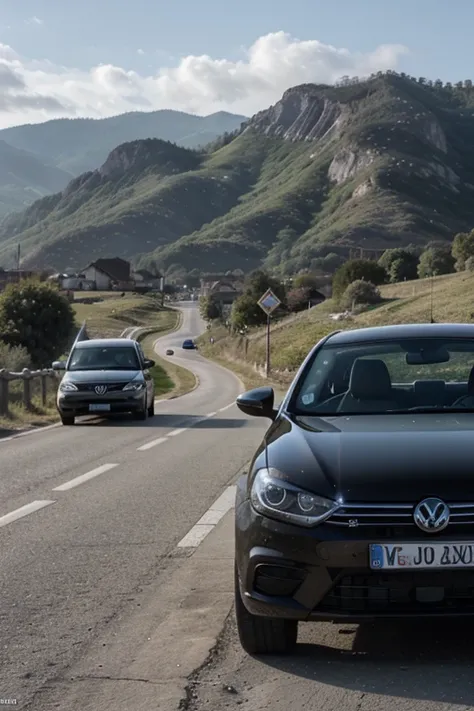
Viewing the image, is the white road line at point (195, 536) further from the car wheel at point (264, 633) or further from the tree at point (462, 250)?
the tree at point (462, 250)

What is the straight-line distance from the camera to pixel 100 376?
21.1 m

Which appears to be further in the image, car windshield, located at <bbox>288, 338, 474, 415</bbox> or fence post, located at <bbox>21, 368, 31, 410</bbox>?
fence post, located at <bbox>21, 368, 31, 410</bbox>

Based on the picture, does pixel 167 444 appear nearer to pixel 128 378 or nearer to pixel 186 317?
pixel 128 378

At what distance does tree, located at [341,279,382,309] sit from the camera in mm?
83000

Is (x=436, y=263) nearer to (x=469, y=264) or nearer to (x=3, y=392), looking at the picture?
(x=469, y=264)

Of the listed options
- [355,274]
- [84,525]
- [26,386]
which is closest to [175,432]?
[26,386]

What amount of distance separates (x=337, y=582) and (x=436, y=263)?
12140cm

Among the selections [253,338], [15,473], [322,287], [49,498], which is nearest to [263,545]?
[49,498]

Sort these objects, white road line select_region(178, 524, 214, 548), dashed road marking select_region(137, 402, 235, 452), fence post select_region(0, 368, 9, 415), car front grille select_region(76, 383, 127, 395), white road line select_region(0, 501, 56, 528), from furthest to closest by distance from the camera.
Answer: car front grille select_region(76, 383, 127, 395) → fence post select_region(0, 368, 9, 415) → dashed road marking select_region(137, 402, 235, 452) → white road line select_region(0, 501, 56, 528) → white road line select_region(178, 524, 214, 548)

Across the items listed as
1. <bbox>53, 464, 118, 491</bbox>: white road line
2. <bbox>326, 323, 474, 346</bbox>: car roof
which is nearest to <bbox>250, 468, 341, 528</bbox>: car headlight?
<bbox>326, 323, 474, 346</bbox>: car roof

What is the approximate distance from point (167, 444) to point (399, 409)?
34.0ft

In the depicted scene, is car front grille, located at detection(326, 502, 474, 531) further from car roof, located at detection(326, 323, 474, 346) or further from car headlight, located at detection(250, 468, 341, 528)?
car roof, located at detection(326, 323, 474, 346)

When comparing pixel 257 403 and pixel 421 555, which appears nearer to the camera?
pixel 421 555

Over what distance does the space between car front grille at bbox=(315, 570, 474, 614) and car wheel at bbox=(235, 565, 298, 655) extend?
34 cm
